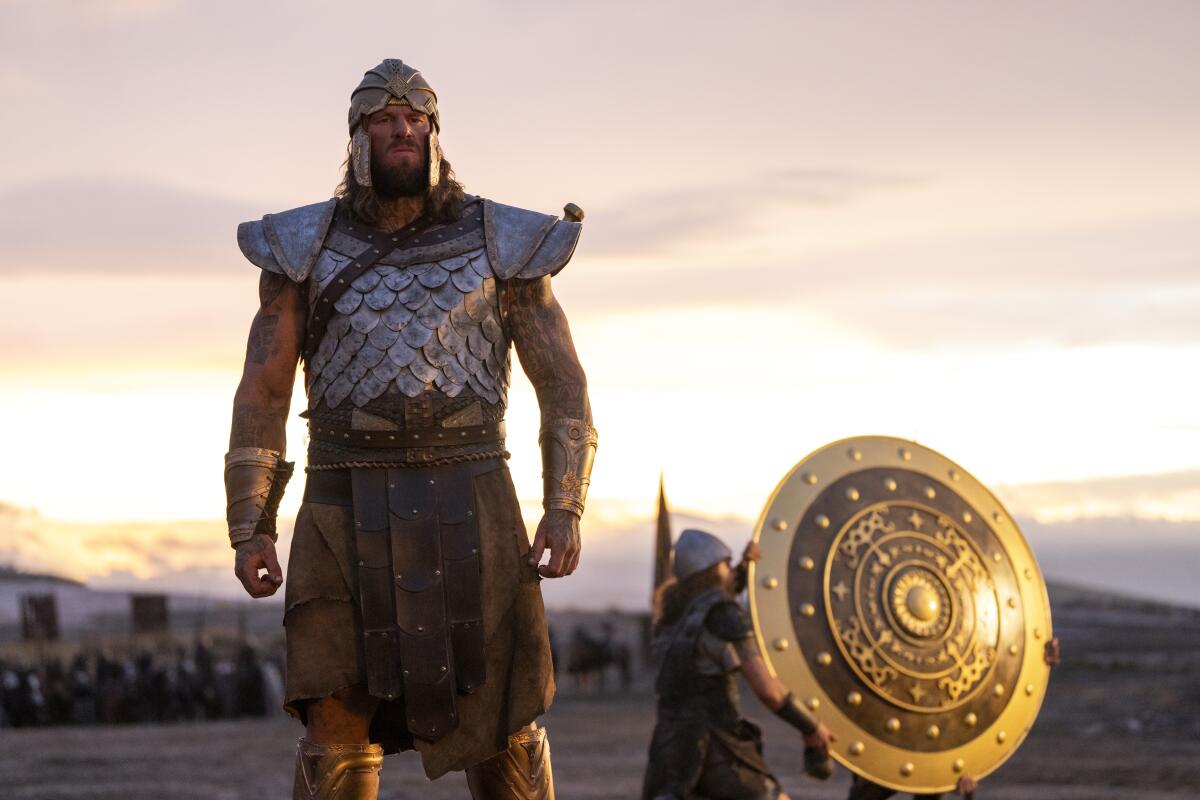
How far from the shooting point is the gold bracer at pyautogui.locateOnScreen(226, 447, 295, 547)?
4.88m

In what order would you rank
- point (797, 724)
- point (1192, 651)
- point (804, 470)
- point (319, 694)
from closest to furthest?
point (319, 694), point (797, 724), point (804, 470), point (1192, 651)

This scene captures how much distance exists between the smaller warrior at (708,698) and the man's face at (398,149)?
301 centimetres

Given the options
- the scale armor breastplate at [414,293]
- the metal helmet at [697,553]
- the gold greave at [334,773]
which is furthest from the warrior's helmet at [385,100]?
the metal helmet at [697,553]

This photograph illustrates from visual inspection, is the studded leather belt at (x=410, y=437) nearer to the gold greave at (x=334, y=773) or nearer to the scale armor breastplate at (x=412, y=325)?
the scale armor breastplate at (x=412, y=325)

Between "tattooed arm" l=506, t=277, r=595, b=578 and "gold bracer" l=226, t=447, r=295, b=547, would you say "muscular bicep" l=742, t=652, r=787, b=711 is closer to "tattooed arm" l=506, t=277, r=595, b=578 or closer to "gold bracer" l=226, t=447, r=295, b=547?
"tattooed arm" l=506, t=277, r=595, b=578

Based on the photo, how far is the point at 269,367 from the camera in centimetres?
498

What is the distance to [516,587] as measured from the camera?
194 inches

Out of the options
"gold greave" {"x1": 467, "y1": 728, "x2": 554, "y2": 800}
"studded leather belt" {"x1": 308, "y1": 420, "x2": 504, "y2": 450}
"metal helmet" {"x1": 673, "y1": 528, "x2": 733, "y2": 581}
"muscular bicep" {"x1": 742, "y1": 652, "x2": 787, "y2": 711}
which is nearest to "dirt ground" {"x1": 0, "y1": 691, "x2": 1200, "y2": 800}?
"metal helmet" {"x1": 673, "y1": 528, "x2": 733, "y2": 581}

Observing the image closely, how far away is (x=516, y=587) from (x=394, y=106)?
1.17 meters

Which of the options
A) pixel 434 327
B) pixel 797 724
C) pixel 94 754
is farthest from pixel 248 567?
pixel 94 754

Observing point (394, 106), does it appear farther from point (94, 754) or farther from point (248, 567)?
point (94, 754)

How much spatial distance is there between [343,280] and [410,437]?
0.40 metres

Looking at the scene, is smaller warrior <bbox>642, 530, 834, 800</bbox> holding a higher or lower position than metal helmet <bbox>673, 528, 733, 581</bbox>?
lower

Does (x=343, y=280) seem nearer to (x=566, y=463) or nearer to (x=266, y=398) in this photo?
(x=266, y=398)
